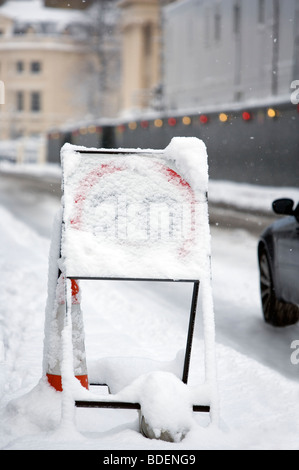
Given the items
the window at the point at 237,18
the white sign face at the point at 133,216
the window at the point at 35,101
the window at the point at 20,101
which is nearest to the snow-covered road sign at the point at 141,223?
the white sign face at the point at 133,216

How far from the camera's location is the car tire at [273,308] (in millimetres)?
7633

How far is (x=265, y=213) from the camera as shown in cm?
1886

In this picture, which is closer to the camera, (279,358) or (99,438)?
(99,438)

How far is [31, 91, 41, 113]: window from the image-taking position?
94.2m

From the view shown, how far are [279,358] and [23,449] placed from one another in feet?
10.0

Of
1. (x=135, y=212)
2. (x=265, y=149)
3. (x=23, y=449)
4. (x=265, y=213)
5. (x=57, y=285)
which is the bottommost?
(x=23, y=449)

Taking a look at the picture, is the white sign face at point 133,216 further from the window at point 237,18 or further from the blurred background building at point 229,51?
the window at point 237,18

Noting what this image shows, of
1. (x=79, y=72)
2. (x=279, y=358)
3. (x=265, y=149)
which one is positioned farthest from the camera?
(x=79, y=72)

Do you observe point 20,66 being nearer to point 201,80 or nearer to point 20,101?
point 20,101

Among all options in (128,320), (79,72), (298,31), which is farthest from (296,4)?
(79,72)

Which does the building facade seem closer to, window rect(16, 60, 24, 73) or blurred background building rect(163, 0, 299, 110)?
window rect(16, 60, 24, 73)

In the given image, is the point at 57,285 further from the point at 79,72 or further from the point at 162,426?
the point at 79,72

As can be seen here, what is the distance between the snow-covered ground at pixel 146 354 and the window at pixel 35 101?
275 feet

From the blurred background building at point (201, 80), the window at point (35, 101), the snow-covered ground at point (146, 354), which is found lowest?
the snow-covered ground at point (146, 354)
